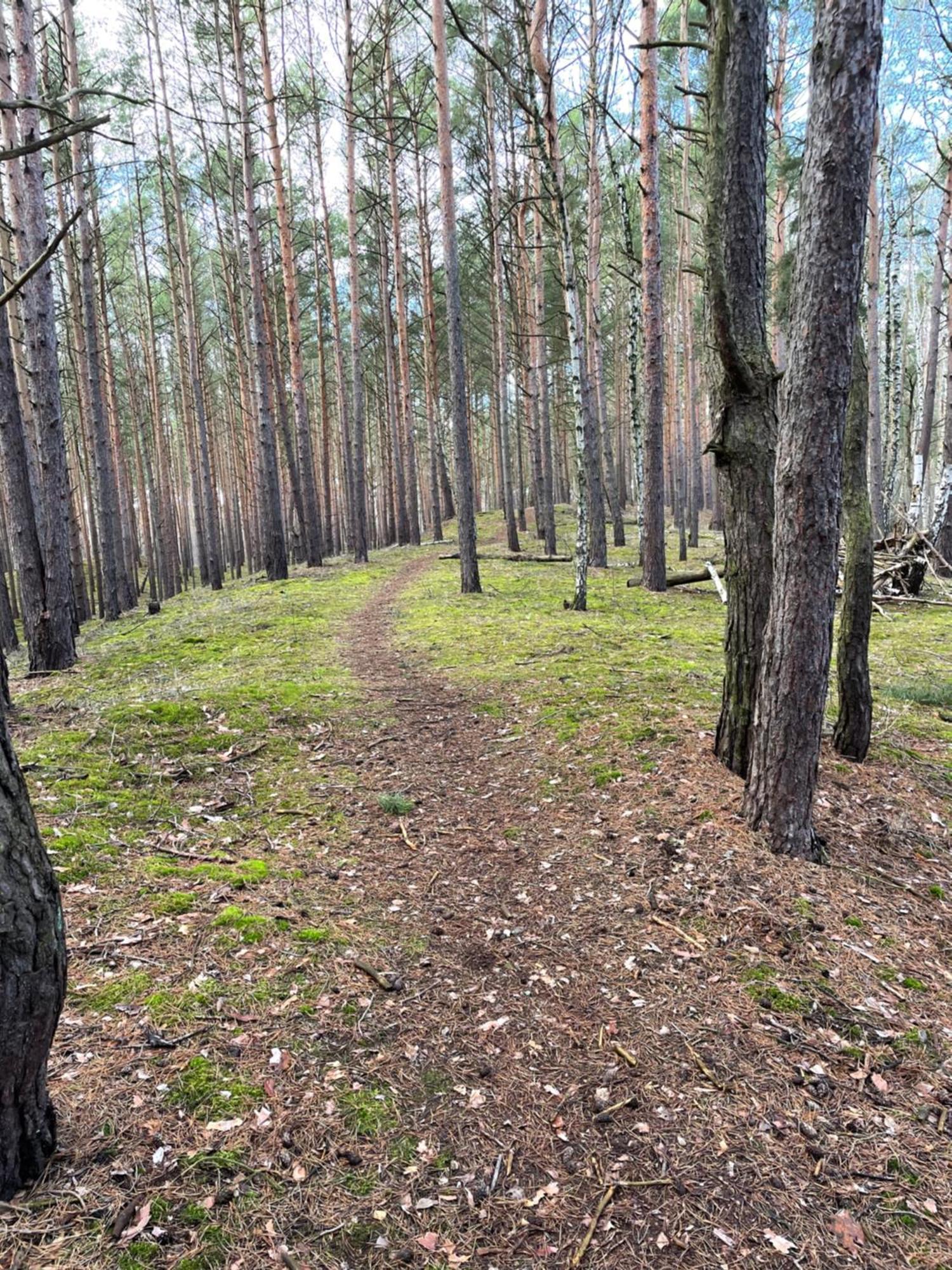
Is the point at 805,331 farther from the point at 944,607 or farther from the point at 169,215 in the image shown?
the point at 169,215

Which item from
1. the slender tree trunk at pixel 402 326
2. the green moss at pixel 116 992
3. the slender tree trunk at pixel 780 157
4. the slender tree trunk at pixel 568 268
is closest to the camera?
the green moss at pixel 116 992

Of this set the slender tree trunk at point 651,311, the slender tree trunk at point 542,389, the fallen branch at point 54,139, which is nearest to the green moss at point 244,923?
the fallen branch at point 54,139

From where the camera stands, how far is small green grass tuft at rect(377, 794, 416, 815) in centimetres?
458

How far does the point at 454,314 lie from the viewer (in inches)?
446

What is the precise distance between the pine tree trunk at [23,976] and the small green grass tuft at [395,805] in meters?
2.76

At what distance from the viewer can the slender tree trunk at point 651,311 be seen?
10.6 metres

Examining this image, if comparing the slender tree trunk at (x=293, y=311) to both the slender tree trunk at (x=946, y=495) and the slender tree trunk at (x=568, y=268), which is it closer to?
the slender tree trunk at (x=568, y=268)

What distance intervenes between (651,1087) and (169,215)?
23.9 m

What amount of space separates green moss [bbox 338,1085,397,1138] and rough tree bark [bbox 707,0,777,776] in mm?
3014

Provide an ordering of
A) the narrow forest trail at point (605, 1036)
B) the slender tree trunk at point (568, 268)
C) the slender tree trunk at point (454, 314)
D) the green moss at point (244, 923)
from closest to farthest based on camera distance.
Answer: the narrow forest trail at point (605, 1036)
the green moss at point (244, 923)
the slender tree trunk at point (568, 268)
the slender tree trunk at point (454, 314)

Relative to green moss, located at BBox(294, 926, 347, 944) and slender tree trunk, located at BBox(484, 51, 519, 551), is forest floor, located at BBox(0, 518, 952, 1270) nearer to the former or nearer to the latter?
green moss, located at BBox(294, 926, 347, 944)

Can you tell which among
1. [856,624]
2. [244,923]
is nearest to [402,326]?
[856,624]

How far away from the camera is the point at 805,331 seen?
328 cm

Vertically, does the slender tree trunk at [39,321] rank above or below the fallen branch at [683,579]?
above
